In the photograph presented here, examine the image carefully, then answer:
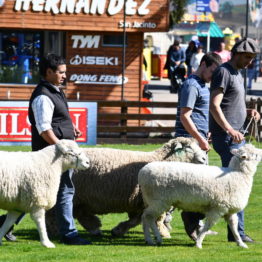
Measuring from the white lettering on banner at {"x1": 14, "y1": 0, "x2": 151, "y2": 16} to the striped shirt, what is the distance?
46.8ft

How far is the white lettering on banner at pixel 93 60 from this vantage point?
926 inches

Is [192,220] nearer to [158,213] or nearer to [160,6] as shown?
[158,213]

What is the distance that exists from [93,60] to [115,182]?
1478 centimetres

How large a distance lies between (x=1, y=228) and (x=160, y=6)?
51.7 ft

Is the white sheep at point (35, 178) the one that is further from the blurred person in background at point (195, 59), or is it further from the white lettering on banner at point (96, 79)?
the blurred person in background at point (195, 59)

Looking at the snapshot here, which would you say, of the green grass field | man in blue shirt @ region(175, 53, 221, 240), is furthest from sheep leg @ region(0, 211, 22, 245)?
man in blue shirt @ region(175, 53, 221, 240)

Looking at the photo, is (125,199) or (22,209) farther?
(125,199)

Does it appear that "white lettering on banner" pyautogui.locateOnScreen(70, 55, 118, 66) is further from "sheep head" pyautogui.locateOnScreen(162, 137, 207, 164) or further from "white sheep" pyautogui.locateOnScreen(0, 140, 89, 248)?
"white sheep" pyautogui.locateOnScreen(0, 140, 89, 248)

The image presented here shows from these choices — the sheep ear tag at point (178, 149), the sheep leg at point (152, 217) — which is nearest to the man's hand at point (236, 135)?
the sheep ear tag at point (178, 149)

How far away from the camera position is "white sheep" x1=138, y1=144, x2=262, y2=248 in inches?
322

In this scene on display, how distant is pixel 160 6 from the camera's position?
76.0ft

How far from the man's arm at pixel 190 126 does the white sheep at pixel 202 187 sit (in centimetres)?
36

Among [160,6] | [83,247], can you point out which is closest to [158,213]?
[83,247]

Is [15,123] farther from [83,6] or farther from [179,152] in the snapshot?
[179,152]
